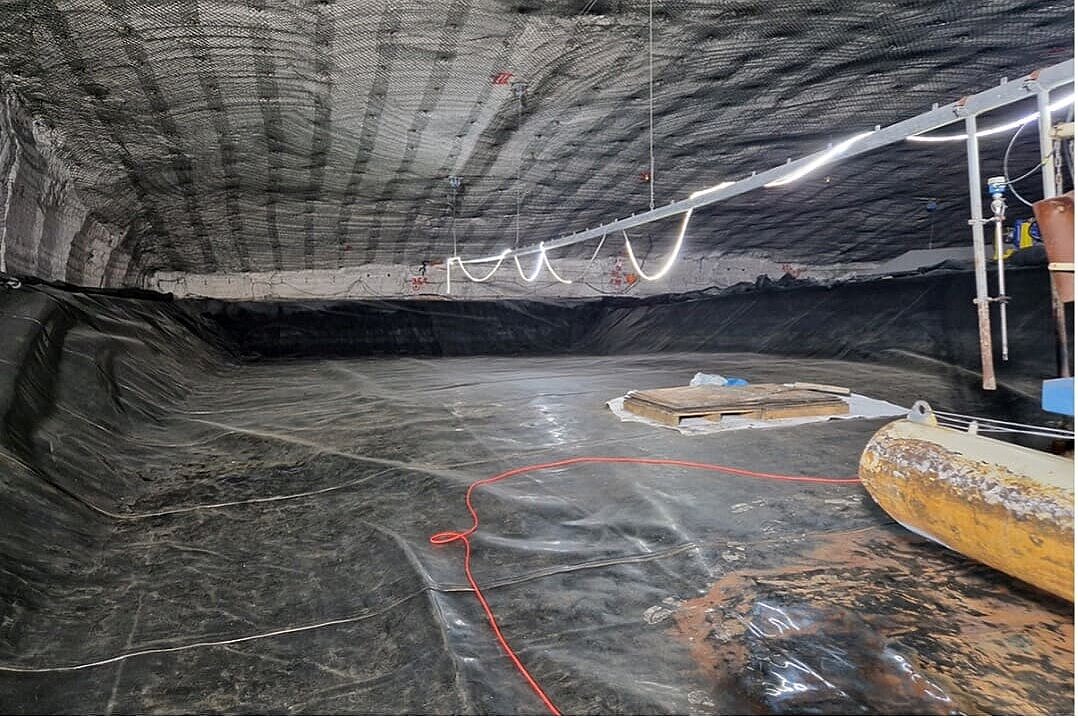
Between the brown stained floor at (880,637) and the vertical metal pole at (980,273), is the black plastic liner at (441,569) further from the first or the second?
the vertical metal pole at (980,273)

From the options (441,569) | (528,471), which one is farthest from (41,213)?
(441,569)

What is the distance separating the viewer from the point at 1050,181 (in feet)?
5.17

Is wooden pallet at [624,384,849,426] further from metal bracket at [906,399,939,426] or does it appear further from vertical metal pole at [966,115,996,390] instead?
vertical metal pole at [966,115,996,390]

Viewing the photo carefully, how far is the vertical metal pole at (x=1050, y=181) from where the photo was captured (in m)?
1.57

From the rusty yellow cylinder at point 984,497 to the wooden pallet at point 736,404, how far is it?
5.15 ft

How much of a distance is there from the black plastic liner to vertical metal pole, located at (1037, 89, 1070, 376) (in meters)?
0.72

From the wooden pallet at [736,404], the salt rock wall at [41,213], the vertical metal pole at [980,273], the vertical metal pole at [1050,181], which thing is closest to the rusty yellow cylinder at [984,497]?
the vertical metal pole at [980,273]

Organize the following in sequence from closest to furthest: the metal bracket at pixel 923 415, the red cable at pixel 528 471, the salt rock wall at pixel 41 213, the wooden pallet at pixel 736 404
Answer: the red cable at pixel 528 471 → the metal bracket at pixel 923 415 → the wooden pallet at pixel 736 404 → the salt rock wall at pixel 41 213

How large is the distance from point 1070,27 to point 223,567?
17.5 ft

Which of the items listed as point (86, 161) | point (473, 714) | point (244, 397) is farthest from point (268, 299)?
point (473, 714)

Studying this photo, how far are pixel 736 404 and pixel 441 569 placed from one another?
2413 mm

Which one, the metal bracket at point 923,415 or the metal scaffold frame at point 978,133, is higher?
the metal scaffold frame at point 978,133

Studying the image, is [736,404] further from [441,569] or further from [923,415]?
[441,569]

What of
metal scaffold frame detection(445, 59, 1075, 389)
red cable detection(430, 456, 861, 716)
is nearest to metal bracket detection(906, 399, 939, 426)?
metal scaffold frame detection(445, 59, 1075, 389)
